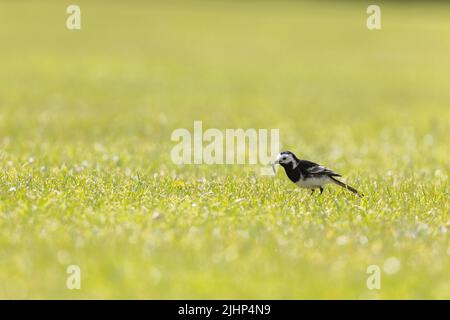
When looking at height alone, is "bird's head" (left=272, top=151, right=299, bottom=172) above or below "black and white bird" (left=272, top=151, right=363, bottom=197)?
above

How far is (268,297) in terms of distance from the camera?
22.0 ft

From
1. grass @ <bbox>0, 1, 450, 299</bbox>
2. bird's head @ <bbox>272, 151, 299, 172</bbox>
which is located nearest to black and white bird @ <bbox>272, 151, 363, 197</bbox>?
bird's head @ <bbox>272, 151, 299, 172</bbox>

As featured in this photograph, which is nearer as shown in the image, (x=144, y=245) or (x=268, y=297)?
(x=268, y=297)

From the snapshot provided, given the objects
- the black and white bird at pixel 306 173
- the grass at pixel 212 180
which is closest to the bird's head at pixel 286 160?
the black and white bird at pixel 306 173

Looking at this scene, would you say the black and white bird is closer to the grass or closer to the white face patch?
the white face patch

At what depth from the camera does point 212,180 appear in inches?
448

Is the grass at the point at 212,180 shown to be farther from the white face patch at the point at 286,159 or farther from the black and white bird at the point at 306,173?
the white face patch at the point at 286,159

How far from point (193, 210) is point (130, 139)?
27.7 feet

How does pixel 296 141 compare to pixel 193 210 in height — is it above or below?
above

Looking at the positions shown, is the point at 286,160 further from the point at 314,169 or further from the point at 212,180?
the point at 212,180

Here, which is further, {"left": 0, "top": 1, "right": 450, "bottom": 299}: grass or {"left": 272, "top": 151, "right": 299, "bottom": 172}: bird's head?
{"left": 272, "top": 151, "right": 299, "bottom": 172}: bird's head

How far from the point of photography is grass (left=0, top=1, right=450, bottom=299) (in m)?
7.09
